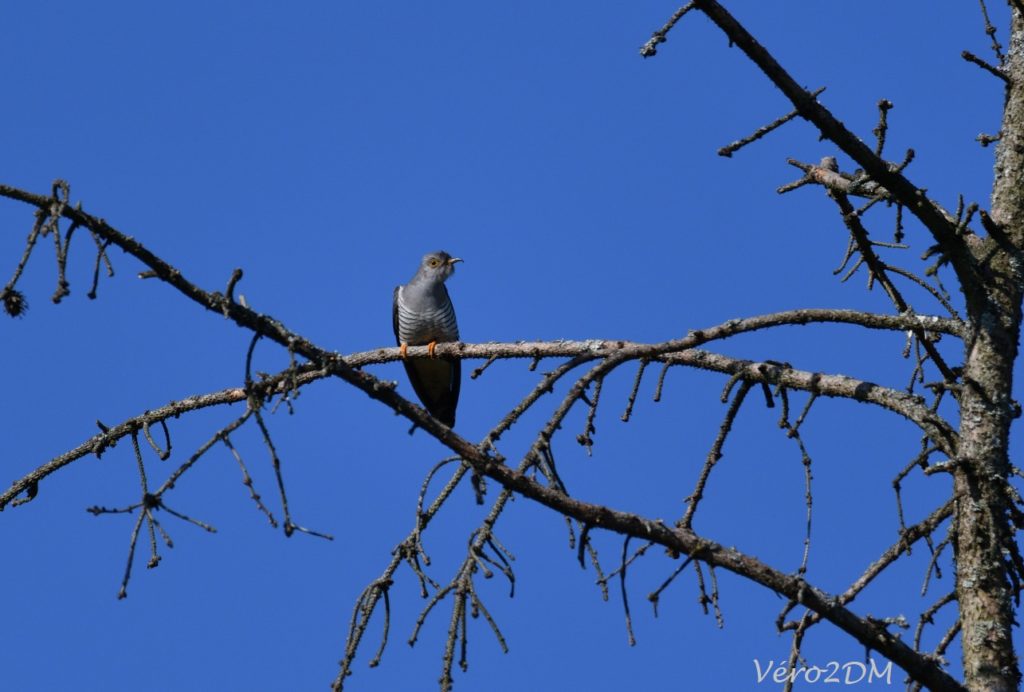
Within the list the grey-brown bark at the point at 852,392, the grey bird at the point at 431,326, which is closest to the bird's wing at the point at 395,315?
the grey bird at the point at 431,326

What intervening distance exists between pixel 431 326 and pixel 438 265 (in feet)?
2.59

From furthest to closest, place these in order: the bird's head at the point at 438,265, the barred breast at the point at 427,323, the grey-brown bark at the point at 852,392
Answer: the bird's head at the point at 438,265 < the barred breast at the point at 427,323 < the grey-brown bark at the point at 852,392

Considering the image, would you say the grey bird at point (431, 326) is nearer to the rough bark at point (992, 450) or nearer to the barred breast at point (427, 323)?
the barred breast at point (427, 323)

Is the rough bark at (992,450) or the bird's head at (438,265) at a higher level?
the bird's head at (438,265)

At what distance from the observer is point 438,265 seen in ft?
30.5

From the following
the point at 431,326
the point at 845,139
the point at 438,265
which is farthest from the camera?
the point at 438,265

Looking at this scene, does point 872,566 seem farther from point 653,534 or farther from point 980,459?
point 653,534

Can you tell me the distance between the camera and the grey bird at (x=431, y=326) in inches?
342

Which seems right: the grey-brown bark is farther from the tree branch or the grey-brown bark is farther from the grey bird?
the grey bird

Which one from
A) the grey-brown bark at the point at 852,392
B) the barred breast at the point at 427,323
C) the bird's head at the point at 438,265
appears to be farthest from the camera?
the bird's head at the point at 438,265

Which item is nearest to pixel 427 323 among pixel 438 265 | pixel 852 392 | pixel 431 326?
pixel 431 326

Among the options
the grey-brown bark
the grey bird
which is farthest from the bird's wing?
the grey-brown bark

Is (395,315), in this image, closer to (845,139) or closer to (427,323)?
(427,323)

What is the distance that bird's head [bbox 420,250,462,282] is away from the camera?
9242 millimetres
